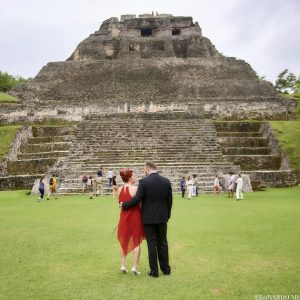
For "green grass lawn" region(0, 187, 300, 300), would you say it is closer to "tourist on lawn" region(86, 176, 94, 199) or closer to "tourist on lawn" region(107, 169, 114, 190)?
"tourist on lawn" region(86, 176, 94, 199)

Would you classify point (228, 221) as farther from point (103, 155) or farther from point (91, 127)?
point (91, 127)

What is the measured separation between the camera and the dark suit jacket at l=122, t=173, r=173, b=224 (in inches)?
233

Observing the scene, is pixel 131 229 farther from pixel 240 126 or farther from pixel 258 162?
pixel 240 126

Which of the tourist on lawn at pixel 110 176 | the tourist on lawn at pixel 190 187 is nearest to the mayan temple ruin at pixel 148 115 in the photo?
the tourist on lawn at pixel 110 176

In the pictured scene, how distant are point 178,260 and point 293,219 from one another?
14.9 feet

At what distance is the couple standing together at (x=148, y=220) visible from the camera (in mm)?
5906

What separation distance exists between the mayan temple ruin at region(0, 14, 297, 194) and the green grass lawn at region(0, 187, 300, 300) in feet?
25.8

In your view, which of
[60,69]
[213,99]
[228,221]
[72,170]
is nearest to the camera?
[228,221]

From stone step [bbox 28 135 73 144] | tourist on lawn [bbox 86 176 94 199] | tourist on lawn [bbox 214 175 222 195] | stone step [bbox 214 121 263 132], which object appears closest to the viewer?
tourist on lawn [bbox 214 175 222 195]

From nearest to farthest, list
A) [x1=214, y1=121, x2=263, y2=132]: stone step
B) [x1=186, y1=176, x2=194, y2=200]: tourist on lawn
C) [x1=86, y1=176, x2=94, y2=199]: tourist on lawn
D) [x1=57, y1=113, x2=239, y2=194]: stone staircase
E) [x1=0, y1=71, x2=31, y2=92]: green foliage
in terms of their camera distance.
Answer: [x1=186, y1=176, x2=194, y2=200]: tourist on lawn, [x1=86, y1=176, x2=94, y2=199]: tourist on lawn, [x1=57, y1=113, x2=239, y2=194]: stone staircase, [x1=214, y1=121, x2=263, y2=132]: stone step, [x1=0, y1=71, x2=31, y2=92]: green foliage

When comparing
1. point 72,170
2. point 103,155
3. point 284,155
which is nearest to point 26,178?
point 72,170

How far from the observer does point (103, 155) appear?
2178 cm

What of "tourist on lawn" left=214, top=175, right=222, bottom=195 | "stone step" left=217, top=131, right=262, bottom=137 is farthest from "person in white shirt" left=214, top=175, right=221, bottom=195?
"stone step" left=217, top=131, right=262, bottom=137

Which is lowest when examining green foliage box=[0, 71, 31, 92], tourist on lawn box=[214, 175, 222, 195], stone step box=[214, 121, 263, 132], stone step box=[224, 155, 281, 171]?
tourist on lawn box=[214, 175, 222, 195]
